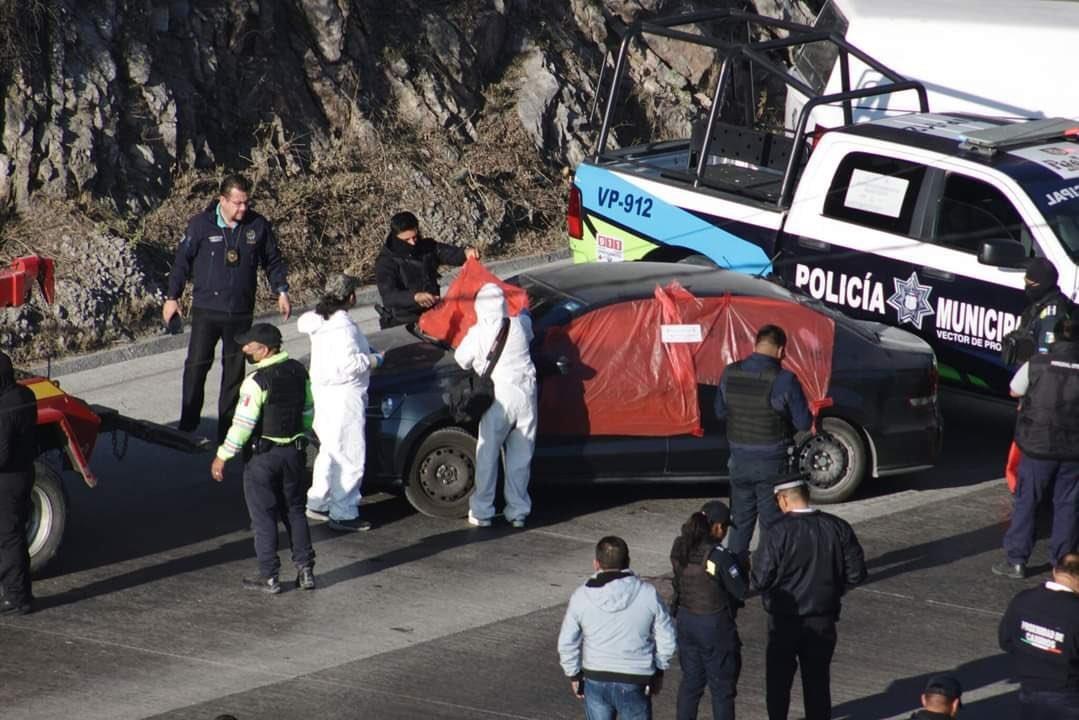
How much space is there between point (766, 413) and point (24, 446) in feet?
13.3

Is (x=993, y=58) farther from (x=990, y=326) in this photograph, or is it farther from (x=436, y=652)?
(x=436, y=652)

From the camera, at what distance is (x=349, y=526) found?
11.3m

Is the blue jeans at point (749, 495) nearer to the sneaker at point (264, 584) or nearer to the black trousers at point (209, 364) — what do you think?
the sneaker at point (264, 584)

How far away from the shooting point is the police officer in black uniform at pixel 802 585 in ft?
26.9

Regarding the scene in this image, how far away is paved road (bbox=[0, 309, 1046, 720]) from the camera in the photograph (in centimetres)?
888

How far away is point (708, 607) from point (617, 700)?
631 mm

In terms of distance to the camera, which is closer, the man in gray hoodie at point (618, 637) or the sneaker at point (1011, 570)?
the man in gray hoodie at point (618, 637)

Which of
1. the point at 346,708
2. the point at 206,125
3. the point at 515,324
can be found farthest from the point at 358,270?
the point at 346,708

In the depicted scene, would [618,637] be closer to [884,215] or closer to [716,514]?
[716,514]

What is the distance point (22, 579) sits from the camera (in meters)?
9.73

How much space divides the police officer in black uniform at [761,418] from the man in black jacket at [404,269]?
10.0 feet

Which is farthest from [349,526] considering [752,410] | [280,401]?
[752,410]

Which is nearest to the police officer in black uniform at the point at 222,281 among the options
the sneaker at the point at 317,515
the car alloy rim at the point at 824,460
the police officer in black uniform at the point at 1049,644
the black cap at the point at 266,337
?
the sneaker at the point at 317,515

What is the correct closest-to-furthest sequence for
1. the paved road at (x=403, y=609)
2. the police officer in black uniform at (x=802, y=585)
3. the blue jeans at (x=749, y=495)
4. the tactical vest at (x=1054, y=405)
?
the police officer in black uniform at (x=802, y=585), the paved road at (x=403, y=609), the blue jeans at (x=749, y=495), the tactical vest at (x=1054, y=405)
